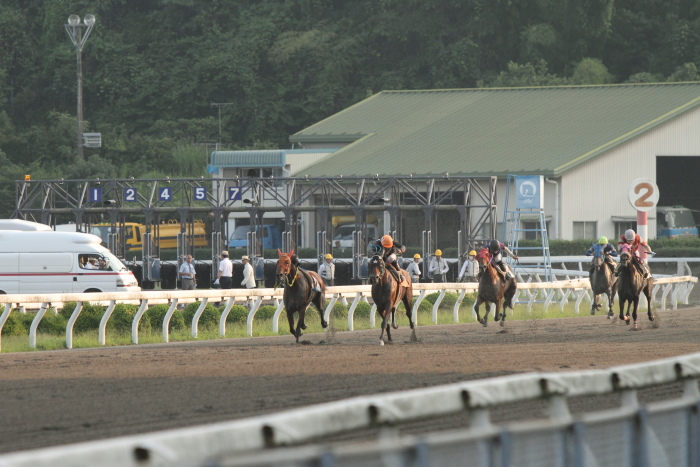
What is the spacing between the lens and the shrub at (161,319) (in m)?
21.3

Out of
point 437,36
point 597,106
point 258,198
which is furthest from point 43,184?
point 437,36

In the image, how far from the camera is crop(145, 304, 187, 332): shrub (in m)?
21.3

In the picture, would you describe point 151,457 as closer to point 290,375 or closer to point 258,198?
point 290,375

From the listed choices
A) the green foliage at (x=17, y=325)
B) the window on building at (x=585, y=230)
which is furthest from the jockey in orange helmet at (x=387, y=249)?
the window on building at (x=585, y=230)

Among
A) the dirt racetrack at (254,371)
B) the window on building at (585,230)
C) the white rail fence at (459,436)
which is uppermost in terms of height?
the window on building at (585,230)

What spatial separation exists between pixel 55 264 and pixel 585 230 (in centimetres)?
2093

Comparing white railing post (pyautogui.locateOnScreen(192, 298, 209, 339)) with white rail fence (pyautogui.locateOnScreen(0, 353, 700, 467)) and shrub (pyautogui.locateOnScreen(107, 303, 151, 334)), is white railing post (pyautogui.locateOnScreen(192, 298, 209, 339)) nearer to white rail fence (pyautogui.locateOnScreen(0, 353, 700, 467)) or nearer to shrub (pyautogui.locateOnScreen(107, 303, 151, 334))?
shrub (pyautogui.locateOnScreen(107, 303, 151, 334))

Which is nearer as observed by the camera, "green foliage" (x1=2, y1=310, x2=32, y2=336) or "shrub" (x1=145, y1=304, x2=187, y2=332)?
Result: "green foliage" (x1=2, y1=310, x2=32, y2=336)

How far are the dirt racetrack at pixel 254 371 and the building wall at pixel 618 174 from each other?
941 inches

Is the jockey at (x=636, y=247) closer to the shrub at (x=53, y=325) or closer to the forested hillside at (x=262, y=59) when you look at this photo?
the shrub at (x=53, y=325)

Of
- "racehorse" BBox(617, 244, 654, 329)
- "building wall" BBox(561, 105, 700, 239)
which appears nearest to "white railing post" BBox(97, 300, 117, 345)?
"racehorse" BBox(617, 244, 654, 329)

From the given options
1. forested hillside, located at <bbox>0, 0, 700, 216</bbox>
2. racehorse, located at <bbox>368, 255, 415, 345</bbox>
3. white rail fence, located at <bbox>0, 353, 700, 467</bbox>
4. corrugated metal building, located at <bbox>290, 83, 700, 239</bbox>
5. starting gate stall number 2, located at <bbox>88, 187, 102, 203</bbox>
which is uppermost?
forested hillside, located at <bbox>0, 0, 700, 216</bbox>

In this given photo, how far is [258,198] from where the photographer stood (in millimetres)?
42562

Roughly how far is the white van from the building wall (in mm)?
18575
